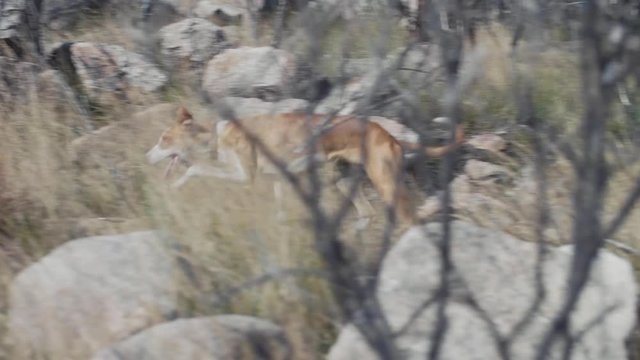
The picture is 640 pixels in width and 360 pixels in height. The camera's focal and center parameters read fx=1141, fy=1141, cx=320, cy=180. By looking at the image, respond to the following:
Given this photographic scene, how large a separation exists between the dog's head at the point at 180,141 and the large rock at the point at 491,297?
6.77 feet

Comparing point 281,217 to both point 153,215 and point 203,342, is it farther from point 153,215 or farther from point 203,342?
point 203,342

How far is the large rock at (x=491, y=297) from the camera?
3447mm

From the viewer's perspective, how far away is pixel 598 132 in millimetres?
2295

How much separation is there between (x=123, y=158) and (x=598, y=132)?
12.7 feet

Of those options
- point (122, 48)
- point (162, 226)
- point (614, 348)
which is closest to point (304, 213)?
point (162, 226)

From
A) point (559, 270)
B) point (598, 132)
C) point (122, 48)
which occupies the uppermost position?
point (598, 132)

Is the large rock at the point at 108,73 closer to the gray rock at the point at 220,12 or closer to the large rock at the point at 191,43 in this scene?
the large rock at the point at 191,43

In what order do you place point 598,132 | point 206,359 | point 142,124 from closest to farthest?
point 598,132
point 206,359
point 142,124

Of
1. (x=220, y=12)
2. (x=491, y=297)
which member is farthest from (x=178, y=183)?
(x=220, y=12)

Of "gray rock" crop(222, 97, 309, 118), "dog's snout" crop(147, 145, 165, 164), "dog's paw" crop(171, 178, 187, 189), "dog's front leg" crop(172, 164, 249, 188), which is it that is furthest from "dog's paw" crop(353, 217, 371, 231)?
"gray rock" crop(222, 97, 309, 118)

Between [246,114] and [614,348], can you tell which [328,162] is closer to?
[246,114]

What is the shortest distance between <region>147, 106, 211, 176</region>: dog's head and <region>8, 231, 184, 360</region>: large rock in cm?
145

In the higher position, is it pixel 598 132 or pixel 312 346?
pixel 598 132

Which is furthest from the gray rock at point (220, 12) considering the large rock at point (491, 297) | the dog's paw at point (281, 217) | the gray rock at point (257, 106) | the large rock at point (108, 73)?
the large rock at point (491, 297)
